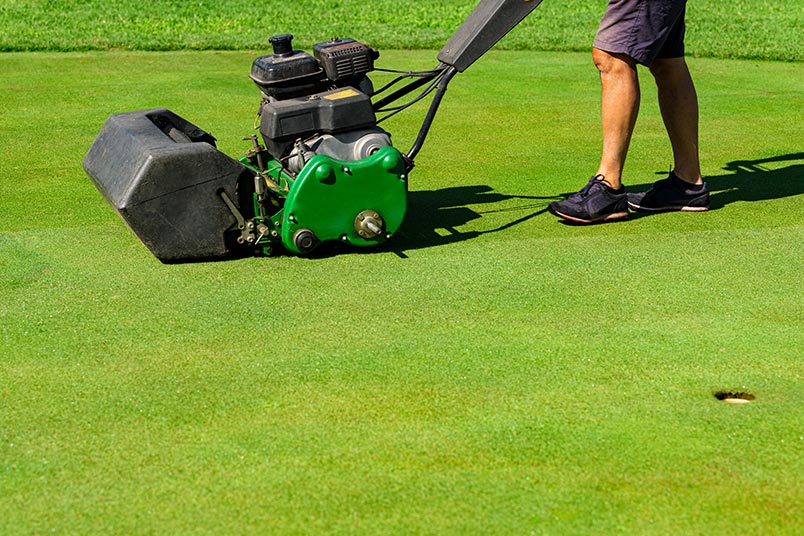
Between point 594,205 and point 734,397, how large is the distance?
1581 mm

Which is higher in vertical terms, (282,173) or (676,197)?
(282,173)

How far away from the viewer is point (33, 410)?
103 inches

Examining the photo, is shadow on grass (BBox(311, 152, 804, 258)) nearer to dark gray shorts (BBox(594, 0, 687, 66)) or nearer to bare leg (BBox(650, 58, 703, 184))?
bare leg (BBox(650, 58, 703, 184))

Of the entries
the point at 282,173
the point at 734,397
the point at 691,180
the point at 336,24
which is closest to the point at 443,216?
the point at 282,173

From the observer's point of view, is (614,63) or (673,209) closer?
(614,63)

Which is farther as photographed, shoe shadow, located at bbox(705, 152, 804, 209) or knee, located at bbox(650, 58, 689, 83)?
shoe shadow, located at bbox(705, 152, 804, 209)

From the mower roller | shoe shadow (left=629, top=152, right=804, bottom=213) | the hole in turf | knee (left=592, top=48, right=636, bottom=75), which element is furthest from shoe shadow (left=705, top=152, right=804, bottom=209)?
the hole in turf

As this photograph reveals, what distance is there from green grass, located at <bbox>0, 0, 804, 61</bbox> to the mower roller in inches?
172

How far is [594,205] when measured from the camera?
421 centimetres

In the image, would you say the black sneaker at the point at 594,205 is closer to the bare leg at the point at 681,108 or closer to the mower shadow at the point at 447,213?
the mower shadow at the point at 447,213

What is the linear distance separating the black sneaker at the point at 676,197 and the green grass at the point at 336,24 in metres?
3.93

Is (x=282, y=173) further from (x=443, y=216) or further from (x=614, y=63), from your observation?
(x=614, y=63)

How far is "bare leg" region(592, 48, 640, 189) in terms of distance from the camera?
4.26 metres

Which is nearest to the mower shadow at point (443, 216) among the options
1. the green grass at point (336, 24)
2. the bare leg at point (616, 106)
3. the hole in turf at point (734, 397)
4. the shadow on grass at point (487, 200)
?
the shadow on grass at point (487, 200)
